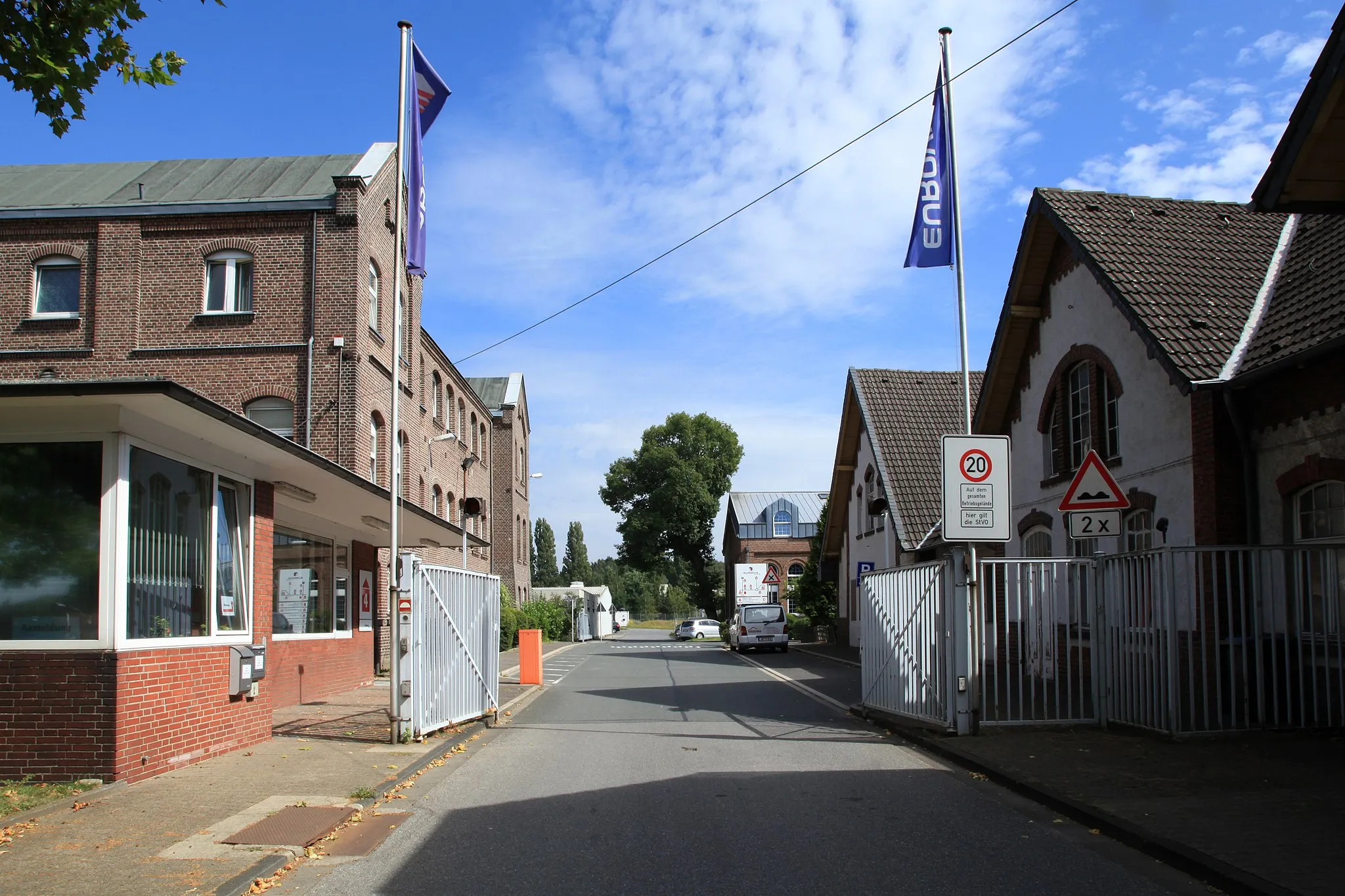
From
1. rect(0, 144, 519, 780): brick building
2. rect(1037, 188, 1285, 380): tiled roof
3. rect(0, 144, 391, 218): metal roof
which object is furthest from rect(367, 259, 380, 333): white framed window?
rect(1037, 188, 1285, 380): tiled roof

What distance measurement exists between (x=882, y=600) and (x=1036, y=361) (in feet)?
22.0

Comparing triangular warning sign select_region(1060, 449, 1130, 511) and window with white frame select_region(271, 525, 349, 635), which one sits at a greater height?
triangular warning sign select_region(1060, 449, 1130, 511)

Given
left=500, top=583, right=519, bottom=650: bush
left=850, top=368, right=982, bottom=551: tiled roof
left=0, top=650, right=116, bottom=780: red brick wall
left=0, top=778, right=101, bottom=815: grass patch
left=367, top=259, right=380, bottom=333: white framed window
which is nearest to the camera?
left=0, top=778, right=101, bottom=815: grass patch

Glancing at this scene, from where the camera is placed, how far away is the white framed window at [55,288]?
2348 cm

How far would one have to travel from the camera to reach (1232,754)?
34.8 ft

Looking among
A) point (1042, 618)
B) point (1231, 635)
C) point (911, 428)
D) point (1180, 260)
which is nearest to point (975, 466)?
point (1042, 618)

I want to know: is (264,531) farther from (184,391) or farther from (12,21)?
(12,21)

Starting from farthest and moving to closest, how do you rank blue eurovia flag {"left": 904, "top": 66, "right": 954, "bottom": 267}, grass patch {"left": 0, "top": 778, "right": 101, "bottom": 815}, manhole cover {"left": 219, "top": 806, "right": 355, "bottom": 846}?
blue eurovia flag {"left": 904, "top": 66, "right": 954, "bottom": 267} < grass patch {"left": 0, "top": 778, "right": 101, "bottom": 815} < manhole cover {"left": 219, "top": 806, "right": 355, "bottom": 846}

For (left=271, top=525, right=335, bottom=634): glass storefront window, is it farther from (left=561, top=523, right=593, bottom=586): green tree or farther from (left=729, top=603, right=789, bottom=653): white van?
(left=561, top=523, right=593, bottom=586): green tree

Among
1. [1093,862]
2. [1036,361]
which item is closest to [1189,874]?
[1093,862]

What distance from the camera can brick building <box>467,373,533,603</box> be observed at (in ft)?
156

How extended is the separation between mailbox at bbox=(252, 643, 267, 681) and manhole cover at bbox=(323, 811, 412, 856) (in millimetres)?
3943

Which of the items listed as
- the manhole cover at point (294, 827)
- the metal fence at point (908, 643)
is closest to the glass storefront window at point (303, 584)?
the metal fence at point (908, 643)

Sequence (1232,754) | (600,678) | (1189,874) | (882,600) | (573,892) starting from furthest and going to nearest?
(600,678) < (882,600) < (1232,754) < (1189,874) < (573,892)
